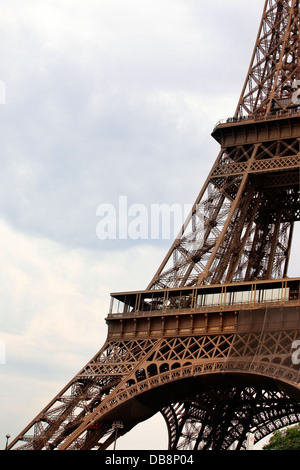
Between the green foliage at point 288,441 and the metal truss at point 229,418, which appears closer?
the green foliage at point 288,441

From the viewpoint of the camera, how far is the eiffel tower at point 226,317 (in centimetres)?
3669

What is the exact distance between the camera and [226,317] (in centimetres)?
3862

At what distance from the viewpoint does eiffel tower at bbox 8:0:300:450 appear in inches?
1444

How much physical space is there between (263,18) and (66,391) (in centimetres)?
2870

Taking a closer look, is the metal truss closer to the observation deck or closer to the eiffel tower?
the eiffel tower

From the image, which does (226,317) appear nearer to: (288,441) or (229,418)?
(288,441)

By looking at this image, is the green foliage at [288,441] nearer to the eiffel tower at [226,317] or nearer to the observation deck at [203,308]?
the eiffel tower at [226,317]

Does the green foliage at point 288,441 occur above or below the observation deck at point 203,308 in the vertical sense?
below

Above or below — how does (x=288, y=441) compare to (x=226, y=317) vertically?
below

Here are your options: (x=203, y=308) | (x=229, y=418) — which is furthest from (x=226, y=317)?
(x=229, y=418)

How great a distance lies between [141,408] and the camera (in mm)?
38562

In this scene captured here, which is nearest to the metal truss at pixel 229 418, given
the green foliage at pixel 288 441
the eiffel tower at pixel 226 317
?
the eiffel tower at pixel 226 317
